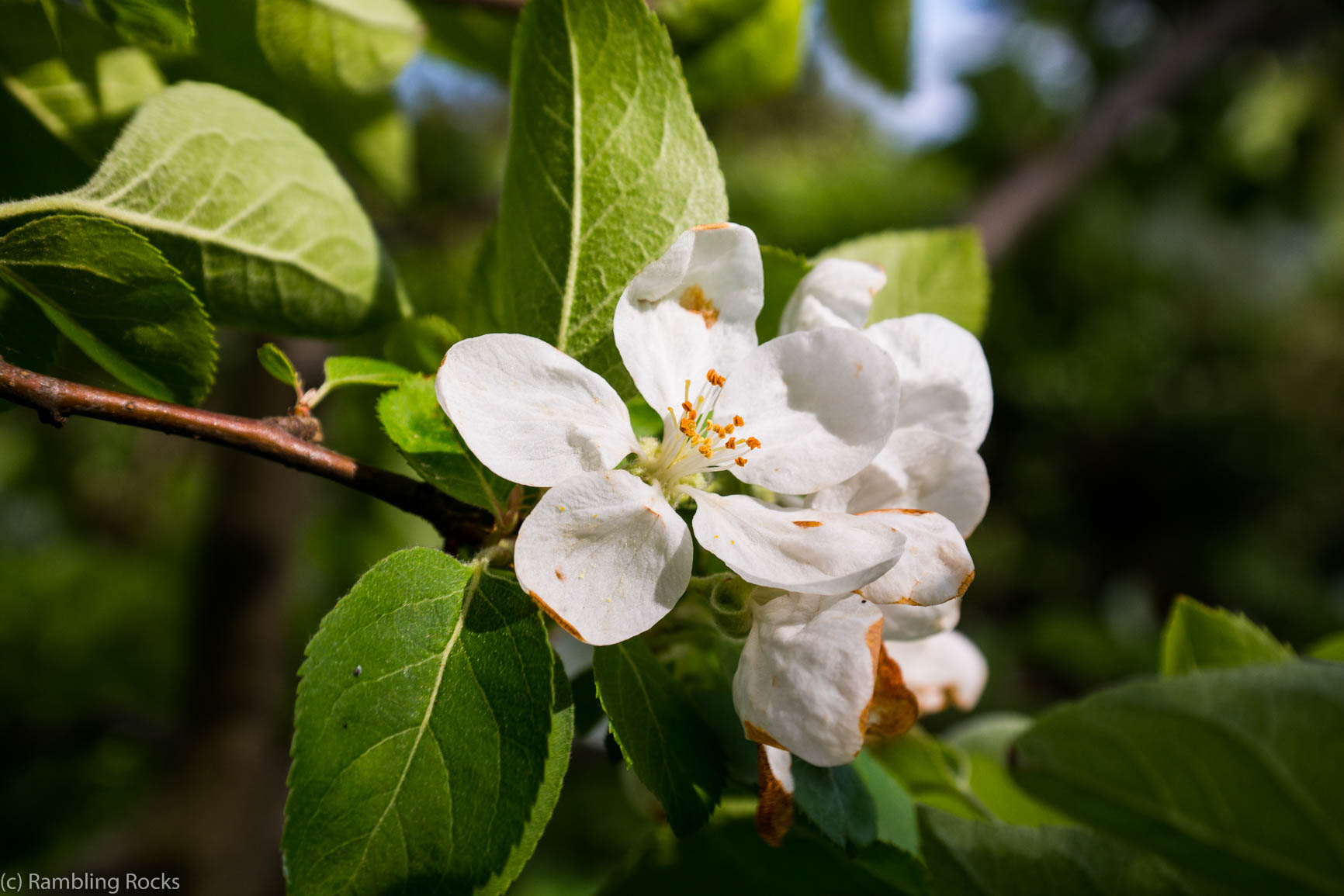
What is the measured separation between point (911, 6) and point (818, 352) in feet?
1.91

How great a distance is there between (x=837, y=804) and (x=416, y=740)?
163 mm

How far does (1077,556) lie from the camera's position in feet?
11.3

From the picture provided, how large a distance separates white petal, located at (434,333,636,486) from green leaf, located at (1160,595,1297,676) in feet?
1.11

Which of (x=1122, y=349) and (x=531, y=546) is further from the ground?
(x=531, y=546)

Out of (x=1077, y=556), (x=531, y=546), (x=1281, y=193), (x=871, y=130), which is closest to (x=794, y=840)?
(x=531, y=546)

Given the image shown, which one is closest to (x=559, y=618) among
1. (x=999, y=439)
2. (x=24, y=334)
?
(x=24, y=334)

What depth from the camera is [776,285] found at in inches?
15.1

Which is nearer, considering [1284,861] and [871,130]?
[1284,861]

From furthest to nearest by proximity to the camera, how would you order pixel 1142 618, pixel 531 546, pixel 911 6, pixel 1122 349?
pixel 1142 618, pixel 1122 349, pixel 911 6, pixel 531 546

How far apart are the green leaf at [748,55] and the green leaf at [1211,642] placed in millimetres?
454

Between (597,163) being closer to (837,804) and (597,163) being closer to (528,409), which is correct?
(528,409)

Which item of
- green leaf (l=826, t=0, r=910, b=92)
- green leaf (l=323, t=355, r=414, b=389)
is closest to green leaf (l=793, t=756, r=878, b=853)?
green leaf (l=323, t=355, r=414, b=389)

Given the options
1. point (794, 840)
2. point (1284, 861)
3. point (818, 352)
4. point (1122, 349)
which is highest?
point (818, 352)

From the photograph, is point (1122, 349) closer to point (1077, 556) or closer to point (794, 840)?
point (1077, 556)
